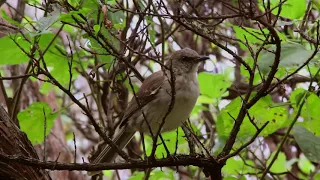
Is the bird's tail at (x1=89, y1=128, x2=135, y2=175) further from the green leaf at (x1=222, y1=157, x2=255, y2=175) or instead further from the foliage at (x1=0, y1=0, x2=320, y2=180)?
the green leaf at (x1=222, y1=157, x2=255, y2=175)

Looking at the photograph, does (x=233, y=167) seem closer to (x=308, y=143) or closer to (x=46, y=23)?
(x=308, y=143)

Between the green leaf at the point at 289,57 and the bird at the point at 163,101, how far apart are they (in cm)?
79

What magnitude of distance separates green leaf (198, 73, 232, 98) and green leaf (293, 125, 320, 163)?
1107 millimetres

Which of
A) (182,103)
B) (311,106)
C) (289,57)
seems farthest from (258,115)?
(289,57)

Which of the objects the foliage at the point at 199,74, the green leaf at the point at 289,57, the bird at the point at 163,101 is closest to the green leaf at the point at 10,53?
the foliage at the point at 199,74

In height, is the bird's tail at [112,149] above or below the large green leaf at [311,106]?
above

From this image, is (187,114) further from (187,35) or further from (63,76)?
(187,35)

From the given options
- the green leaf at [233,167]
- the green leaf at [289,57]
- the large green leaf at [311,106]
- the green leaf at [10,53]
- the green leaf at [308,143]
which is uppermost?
the green leaf at [10,53]

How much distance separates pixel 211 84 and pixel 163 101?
0.43m

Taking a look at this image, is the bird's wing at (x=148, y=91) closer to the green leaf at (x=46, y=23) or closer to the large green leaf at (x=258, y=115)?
the large green leaf at (x=258, y=115)

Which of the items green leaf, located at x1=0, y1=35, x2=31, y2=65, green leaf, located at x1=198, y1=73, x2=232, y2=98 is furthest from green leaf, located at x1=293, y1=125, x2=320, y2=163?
green leaf, located at x1=0, y1=35, x2=31, y2=65

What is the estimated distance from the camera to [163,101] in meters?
3.72

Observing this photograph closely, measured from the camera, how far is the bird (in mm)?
3625

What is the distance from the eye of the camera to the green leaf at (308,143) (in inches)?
112
